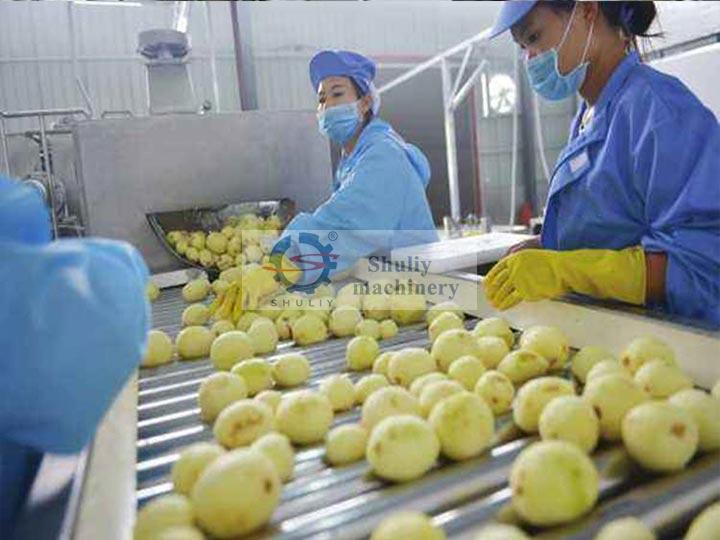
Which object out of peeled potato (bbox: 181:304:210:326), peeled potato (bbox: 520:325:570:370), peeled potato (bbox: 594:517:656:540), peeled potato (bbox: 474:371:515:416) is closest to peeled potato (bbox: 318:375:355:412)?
peeled potato (bbox: 474:371:515:416)

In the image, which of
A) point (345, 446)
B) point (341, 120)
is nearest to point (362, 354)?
point (345, 446)

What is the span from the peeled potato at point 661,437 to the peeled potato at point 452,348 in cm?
40

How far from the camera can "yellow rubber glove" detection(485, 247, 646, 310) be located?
4.30 ft

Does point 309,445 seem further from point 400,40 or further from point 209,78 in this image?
point 400,40

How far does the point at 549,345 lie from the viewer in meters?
1.15

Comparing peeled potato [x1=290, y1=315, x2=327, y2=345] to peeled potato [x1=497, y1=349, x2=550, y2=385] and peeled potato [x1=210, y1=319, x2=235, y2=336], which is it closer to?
peeled potato [x1=210, y1=319, x2=235, y2=336]

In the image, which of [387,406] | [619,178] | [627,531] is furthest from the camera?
[619,178]

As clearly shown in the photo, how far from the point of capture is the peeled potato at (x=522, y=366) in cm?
111

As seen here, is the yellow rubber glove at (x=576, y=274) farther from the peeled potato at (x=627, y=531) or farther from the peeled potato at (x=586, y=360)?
the peeled potato at (x=627, y=531)

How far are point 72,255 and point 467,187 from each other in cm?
1010

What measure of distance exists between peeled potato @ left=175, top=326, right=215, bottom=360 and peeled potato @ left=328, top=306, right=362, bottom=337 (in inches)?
11.6

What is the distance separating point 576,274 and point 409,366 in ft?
1.38

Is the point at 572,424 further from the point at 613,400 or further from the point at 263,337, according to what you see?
the point at 263,337

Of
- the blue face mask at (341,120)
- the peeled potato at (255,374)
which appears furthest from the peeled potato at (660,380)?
the blue face mask at (341,120)
